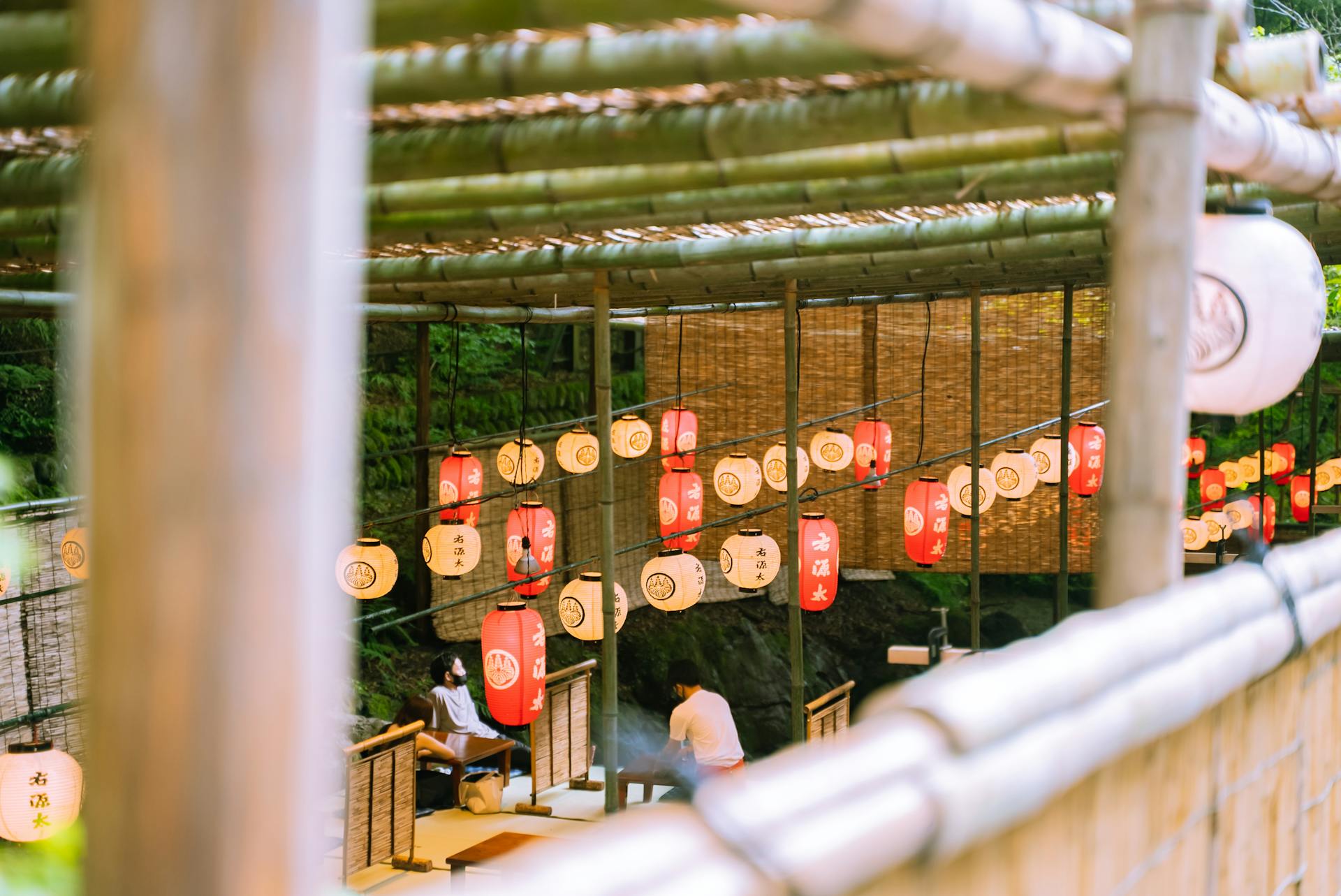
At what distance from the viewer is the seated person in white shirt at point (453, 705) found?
9.80m

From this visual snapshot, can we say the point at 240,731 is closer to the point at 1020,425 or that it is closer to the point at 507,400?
the point at 1020,425

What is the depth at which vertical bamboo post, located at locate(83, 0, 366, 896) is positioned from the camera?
2.17 feet

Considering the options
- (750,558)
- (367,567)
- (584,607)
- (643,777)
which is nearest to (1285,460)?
(750,558)

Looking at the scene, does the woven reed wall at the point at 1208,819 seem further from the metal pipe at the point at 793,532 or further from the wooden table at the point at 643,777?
the wooden table at the point at 643,777

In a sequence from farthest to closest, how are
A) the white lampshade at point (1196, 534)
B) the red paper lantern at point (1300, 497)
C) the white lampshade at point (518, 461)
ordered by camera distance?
the red paper lantern at point (1300, 497) → the white lampshade at point (1196, 534) → the white lampshade at point (518, 461)

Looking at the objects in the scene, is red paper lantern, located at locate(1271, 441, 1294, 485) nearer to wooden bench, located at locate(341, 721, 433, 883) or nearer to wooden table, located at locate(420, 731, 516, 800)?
wooden table, located at locate(420, 731, 516, 800)

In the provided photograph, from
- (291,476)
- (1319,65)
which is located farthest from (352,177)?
(1319,65)

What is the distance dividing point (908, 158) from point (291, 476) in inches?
127

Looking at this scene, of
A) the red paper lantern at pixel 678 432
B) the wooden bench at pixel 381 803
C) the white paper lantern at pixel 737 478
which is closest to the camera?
the wooden bench at pixel 381 803

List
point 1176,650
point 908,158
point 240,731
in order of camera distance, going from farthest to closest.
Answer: point 908,158
point 1176,650
point 240,731

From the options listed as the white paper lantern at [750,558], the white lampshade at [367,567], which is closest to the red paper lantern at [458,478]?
the white lampshade at [367,567]

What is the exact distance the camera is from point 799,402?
46.3 feet

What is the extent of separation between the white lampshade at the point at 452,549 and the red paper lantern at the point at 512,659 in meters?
1.20

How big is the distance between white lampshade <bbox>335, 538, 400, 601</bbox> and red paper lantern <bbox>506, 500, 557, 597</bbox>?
1170 mm
